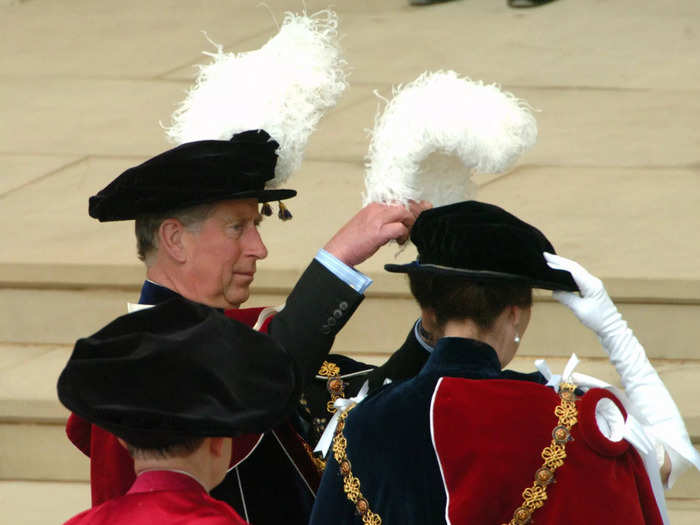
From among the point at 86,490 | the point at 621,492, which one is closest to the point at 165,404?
the point at 621,492

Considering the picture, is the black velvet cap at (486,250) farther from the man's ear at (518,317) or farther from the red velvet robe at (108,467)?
the red velvet robe at (108,467)

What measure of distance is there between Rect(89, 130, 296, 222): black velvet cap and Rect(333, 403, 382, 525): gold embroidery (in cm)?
63

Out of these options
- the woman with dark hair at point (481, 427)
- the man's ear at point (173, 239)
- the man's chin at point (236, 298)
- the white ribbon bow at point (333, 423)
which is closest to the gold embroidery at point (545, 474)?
the woman with dark hair at point (481, 427)

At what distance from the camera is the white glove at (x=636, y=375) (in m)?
2.55

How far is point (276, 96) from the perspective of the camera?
2879mm

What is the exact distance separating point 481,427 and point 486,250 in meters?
0.35

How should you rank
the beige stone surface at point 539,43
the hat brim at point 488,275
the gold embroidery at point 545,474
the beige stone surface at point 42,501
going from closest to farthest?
the gold embroidery at point 545,474
the hat brim at point 488,275
the beige stone surface at point 42,501
the beige stone surface at point 539,43

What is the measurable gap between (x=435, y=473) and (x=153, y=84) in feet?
15.6

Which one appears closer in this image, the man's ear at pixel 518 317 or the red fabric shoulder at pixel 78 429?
the man's ear at pixel 518 317

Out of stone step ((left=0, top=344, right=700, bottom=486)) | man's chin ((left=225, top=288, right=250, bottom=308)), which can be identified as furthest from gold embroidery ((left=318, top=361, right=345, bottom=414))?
stone step ((left=0, top=344, right=700, bottom=486))

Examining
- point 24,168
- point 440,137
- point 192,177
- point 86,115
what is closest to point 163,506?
point 192,177

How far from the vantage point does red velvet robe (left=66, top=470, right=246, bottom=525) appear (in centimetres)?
189

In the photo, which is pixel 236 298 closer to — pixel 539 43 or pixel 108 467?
pixel 108 467

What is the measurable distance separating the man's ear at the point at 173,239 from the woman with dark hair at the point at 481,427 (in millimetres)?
519
